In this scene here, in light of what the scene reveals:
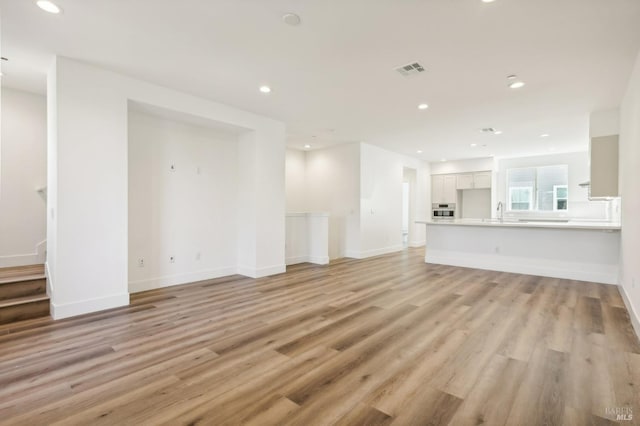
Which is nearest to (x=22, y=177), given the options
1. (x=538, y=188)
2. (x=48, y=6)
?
(x=48, y=6)

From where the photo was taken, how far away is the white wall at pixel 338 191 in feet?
24.0

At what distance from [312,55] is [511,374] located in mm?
3333

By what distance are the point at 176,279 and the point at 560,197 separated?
32.6 feet

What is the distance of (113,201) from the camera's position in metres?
3.59

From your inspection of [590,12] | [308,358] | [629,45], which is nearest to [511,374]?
[308,358]

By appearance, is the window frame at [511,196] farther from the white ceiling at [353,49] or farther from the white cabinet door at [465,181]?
the white ceiling at [353,49]

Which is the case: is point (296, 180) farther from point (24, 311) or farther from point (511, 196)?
point (511, 196)

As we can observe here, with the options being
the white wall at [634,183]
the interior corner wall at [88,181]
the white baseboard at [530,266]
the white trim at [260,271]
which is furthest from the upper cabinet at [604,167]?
the interior corner wall at [88,181]

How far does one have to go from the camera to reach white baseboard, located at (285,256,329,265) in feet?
Result: 21.4

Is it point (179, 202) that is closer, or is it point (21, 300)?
point (21, 300)

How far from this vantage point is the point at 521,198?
918 centimetres

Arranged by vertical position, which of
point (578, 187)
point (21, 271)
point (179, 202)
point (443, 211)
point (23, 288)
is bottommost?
point (23, 288)

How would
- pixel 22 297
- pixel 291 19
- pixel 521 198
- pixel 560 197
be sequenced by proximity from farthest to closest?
pixel 521 198 → pixel 560 197 → pixel 22 297 → pixel 291 19

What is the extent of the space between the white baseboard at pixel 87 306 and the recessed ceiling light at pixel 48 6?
9.22 feet
